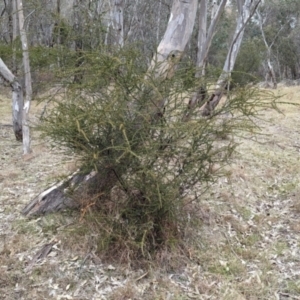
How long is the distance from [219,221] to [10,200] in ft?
8.27

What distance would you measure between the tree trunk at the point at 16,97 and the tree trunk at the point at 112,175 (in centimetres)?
392

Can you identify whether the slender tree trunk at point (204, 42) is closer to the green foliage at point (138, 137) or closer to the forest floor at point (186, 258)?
the green foliage at point (138, 137)

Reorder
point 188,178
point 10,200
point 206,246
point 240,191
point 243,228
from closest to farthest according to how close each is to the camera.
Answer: point 188,178 → point 206,246 → point 243,228 → point 10,200 → point 240,191

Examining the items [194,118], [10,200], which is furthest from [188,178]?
[10,200]

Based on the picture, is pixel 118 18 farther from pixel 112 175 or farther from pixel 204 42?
pixel 112 175

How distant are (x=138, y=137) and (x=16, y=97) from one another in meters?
5.17

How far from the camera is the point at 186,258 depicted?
355 centimetres

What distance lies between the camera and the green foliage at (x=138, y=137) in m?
3.14

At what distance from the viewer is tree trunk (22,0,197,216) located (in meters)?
3.69

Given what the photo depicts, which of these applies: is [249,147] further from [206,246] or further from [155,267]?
[155,267]

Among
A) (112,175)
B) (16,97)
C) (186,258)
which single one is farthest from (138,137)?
(16,97)

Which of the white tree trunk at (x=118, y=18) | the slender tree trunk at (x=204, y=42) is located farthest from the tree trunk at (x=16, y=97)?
the slender tree trunk at (x=204, y=42)

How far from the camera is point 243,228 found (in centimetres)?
419

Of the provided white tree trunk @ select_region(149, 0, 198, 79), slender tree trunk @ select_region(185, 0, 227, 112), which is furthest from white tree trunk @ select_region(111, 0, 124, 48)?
white tree trunk @ select_region(149, 0, 198, 79)
